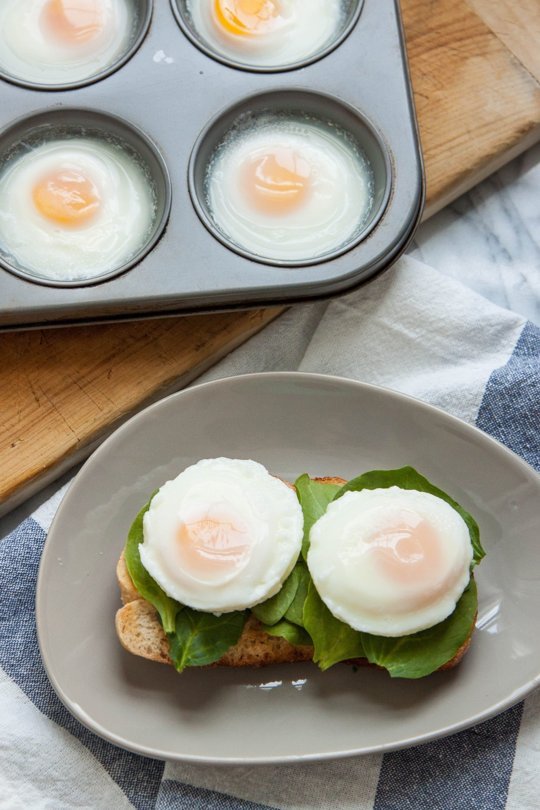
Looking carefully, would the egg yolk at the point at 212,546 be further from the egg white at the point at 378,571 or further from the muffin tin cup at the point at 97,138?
the muffin tin cup at the point at 97,138

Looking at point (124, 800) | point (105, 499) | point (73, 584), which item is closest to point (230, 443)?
point (105, 499)

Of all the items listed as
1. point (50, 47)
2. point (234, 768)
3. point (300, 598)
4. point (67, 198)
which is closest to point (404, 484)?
point (300, 598)

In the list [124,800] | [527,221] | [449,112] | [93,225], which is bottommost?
[124,800]

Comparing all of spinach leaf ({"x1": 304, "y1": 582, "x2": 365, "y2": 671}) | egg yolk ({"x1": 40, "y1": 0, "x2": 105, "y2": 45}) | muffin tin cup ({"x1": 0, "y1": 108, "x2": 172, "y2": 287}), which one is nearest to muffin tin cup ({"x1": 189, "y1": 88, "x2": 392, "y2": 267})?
muffin tin cup ({"x1": 0, "y1": 108, "x2": 172, "y2": 287})

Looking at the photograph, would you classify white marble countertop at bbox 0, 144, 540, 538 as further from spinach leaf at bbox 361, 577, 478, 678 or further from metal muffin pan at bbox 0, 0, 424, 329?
spinach leaf at bbox 361, 577, 478, 678

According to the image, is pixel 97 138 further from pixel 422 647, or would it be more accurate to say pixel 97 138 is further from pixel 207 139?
pixel 422 647

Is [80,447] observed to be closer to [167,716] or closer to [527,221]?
[167,716]

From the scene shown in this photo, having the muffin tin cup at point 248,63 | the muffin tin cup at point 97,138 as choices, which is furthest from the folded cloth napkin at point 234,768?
the muffin tin cup at point 248,63
